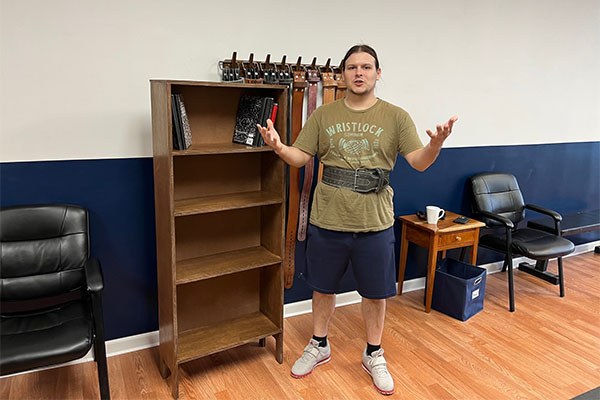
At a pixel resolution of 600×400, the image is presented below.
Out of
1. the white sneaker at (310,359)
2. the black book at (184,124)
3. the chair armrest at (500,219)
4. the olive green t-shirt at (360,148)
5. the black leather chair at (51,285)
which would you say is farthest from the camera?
the chair armrest at (500,219)

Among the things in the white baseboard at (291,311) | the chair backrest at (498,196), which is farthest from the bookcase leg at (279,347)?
the chair backrest at (498,196)

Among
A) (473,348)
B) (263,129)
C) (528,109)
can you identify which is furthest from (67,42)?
(528,109)

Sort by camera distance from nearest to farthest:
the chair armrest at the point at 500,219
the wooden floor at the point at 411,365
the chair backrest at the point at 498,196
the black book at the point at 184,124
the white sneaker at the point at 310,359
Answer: the black book at the point at 184,124
the wooden floor at the point at 411,365
the white sneaker at the point at 310,359
the chair armrest at the point at 500,219
the chair backrest at the point at 498,196

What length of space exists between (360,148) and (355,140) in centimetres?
4

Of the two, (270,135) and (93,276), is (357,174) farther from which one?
(93,276)

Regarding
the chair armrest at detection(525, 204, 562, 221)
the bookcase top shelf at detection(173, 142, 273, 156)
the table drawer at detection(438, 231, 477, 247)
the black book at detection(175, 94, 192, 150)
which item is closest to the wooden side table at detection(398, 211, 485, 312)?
the table drawer at detection(438, 231, 477, 247)

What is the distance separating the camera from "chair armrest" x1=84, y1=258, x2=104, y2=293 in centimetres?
191

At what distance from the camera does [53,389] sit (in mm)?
2244

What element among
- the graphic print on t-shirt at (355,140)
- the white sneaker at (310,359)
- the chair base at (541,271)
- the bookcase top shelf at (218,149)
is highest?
the graphic print on t-shirt at (355,140)

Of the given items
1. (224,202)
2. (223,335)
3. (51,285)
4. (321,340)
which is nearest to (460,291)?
(321,340)

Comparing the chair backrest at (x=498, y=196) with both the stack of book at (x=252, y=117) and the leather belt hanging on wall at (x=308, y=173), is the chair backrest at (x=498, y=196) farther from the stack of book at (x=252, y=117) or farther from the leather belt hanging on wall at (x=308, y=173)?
the stack of book at (x=252, y=117)

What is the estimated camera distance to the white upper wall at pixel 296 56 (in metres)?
2.13

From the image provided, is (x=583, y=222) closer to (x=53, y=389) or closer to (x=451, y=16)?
(x=451, y=16)

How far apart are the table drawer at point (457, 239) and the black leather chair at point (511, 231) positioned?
236 mm
